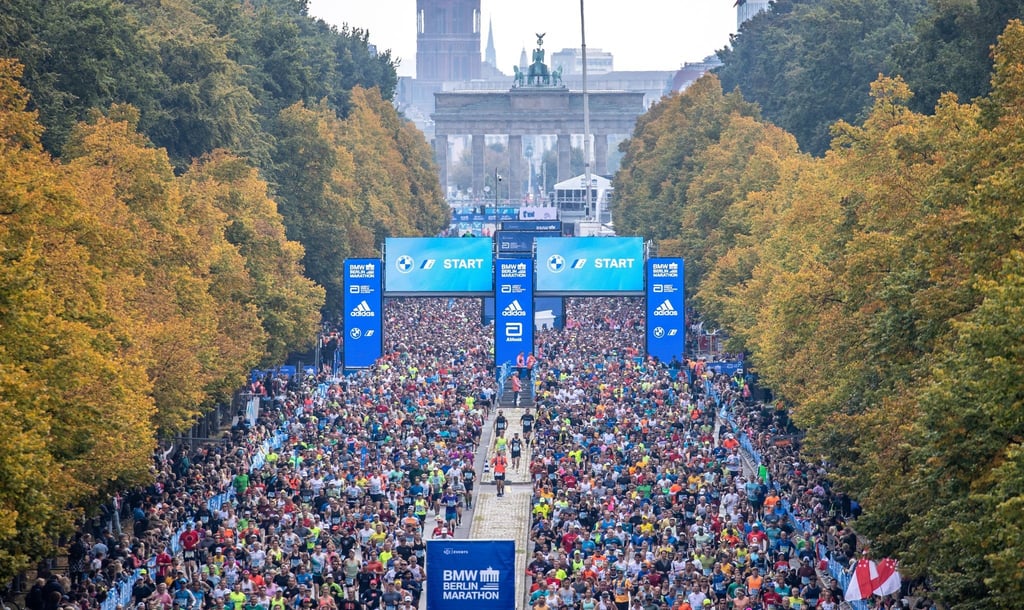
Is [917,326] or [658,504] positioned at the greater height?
[917,326]

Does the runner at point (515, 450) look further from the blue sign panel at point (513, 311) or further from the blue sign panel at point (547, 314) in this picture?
the blue sign panel at point (547, 314)

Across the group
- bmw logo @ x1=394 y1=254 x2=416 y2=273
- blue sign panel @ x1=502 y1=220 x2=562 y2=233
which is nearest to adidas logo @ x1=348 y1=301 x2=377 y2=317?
bmw logo @ x1=394 y1=254 x2=416 y2=273

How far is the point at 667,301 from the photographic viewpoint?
7569 centimetres

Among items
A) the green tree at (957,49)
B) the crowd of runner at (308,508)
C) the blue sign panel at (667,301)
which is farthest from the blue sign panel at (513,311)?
the green tree at (957,49)

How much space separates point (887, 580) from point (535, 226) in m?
87.0

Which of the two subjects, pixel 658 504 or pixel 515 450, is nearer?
pixel 658 504

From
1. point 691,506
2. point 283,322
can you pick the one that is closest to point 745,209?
point 283,322

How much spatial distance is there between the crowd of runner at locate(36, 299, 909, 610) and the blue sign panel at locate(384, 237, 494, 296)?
3.83 meters

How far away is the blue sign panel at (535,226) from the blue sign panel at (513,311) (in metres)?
44.5

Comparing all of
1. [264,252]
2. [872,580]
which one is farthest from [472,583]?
[264,252]

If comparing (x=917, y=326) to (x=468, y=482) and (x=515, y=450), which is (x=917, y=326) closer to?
(x=468, y=482)

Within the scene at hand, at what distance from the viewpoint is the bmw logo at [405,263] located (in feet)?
254

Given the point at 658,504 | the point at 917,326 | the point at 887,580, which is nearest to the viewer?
the point at 887,580

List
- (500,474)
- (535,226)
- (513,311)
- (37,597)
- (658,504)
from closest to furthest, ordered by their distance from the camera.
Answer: (37,597) < (658,504) < (500,474) < (513,311) < (535,226)
